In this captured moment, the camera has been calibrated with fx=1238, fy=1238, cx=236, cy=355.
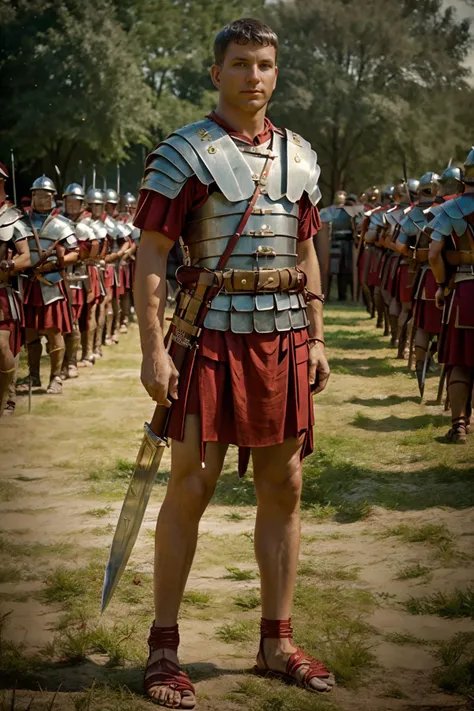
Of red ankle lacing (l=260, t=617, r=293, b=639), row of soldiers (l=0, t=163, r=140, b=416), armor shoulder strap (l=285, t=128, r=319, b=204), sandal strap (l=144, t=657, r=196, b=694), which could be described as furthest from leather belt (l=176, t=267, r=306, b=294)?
row of soldiers (l=0, t=163, r=140, b=416)

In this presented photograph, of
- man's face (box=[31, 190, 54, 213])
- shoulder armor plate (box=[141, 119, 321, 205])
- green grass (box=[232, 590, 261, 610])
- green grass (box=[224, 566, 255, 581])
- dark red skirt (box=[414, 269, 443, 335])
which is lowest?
green grass (box=[224, 566, 255, 581])

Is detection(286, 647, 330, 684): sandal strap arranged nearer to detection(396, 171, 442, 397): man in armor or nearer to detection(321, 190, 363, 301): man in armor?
detection(396, 171, 442, 397): man in armor

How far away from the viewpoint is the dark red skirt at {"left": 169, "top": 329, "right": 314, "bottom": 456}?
153 inches

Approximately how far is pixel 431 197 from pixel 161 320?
26.3 ft

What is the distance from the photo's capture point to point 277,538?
4.08 m

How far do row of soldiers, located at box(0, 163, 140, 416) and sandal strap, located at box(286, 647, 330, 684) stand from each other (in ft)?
14.7

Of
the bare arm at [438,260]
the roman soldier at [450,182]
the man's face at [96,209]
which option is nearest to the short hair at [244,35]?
the bare arm at [438,260]

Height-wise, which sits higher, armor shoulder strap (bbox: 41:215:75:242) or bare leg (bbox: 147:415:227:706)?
armor shoulder strap (bbox: 41:215:75:242)

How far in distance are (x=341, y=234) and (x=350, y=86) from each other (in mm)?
13124

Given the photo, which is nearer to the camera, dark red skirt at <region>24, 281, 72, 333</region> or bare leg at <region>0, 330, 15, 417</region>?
bare leg at <region>0, 330, 15, 417</region>

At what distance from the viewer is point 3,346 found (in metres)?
8.70

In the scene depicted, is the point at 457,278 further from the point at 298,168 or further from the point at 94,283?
the point at 94,283

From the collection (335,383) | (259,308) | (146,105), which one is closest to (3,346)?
(335,383)

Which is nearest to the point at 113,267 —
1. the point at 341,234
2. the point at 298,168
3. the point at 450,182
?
the point at 450,182
